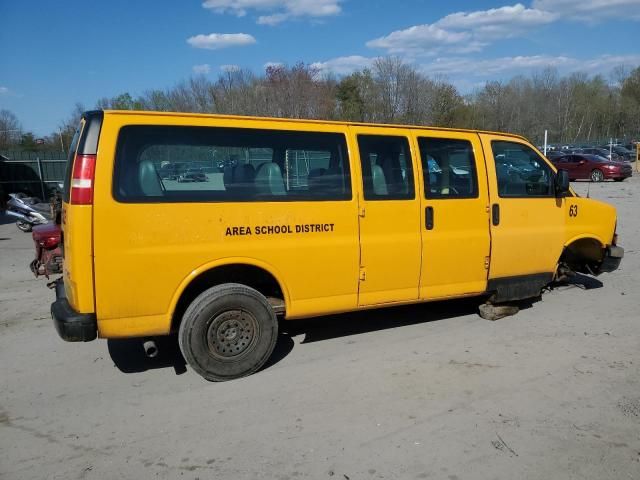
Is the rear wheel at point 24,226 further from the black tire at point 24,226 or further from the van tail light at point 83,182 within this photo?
the van tail light at point 83,182

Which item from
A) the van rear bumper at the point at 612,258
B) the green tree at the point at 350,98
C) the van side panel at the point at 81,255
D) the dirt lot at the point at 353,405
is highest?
the green tree at the point at 350,98

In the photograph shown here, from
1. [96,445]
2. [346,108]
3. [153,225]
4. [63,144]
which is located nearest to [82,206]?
[153,225]

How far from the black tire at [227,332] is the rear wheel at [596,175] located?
28747 millimetres

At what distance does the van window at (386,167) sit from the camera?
478cm

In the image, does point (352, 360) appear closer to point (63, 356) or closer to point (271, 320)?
point (271, 320)

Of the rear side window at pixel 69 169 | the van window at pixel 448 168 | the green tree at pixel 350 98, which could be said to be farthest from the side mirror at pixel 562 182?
the green tree at pixel 350 98

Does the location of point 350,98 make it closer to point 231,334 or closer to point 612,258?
point 612,258

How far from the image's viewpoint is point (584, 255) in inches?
260

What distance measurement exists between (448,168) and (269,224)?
210 cm

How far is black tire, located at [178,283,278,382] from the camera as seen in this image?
4180mm

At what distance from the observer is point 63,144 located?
48344 millimetres

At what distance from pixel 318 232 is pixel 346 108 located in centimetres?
4090

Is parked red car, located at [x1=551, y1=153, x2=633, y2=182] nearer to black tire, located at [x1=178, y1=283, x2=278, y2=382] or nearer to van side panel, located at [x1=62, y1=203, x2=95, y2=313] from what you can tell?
black tire, located at [x1=178, y1=283, x2=278, y2=382]

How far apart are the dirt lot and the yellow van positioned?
49 centimetres
